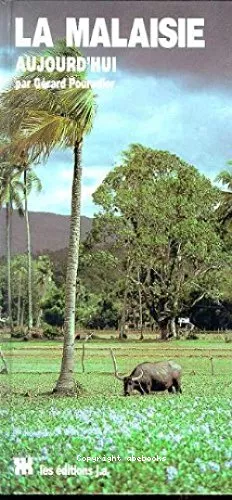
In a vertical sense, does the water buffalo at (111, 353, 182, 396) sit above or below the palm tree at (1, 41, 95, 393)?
below

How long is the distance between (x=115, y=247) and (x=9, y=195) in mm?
579

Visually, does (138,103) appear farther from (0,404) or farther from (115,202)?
(0,404)

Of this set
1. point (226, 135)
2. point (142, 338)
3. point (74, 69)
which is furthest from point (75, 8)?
point (142, 338)

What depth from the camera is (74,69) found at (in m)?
6.90

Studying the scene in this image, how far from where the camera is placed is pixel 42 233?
6934 mm

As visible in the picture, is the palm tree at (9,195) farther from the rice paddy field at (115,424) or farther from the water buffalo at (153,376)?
the water buffalo at (153,376)

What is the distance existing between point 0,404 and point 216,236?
50.6 inches

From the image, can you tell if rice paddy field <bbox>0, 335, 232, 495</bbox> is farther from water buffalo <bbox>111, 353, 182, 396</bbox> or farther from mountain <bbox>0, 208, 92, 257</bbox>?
mountain <bbox>0, 208, 92, 257</bbox>

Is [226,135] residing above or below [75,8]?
below

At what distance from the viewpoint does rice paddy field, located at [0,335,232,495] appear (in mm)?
6758

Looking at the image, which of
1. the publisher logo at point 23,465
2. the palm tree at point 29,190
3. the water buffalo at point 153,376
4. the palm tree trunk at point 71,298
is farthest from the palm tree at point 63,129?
the publisher logo at point 23,465

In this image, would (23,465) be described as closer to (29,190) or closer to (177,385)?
(177,385)

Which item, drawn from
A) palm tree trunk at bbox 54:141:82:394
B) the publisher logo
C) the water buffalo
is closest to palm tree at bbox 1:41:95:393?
palm tree trunk at bbox 54:141:82:394

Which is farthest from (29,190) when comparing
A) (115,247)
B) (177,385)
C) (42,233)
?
(177,385)
